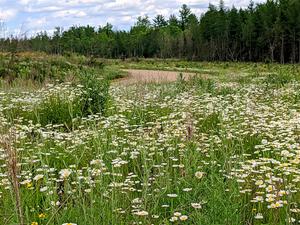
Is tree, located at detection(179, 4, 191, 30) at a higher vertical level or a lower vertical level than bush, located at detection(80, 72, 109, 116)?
higher

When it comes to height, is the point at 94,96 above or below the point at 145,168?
above

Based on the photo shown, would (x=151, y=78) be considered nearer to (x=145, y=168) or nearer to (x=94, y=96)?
(x=94, y=96)

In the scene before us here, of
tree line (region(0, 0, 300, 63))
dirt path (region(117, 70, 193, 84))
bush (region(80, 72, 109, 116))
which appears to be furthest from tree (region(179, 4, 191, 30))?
bush (region(80, 72, 109, 116))

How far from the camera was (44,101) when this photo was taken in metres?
9.23

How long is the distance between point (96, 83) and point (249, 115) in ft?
11.6

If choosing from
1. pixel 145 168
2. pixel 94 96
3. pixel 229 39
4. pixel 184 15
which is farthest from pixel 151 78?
pixel 184 15

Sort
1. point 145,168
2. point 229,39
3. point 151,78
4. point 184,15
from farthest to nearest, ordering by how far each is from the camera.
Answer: point 184,15 < point 229,39 < point 151,78 < point 145,168

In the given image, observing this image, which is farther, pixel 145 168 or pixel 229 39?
pixel 229 39

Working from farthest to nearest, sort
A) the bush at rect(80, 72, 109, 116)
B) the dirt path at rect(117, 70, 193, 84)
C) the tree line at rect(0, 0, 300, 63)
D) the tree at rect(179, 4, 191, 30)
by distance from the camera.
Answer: the tree at rect(179, 4, 191, 30)
the tree line at rect(0, 0, 300, 63)
the dirt path at rect(117, 70, 193, 84)
the bush at rect(80, 72, 109, 116)

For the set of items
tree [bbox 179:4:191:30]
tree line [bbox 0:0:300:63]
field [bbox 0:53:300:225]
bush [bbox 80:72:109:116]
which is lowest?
field [bbox 0:53:300:225]

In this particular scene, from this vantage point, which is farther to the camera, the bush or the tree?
the tree

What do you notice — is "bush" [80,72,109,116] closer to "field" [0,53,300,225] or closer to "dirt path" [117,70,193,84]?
"field" [0,53,300,225]

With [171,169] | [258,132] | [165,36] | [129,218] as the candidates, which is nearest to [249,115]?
[258,132]

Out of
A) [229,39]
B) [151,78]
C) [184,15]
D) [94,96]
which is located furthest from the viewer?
[184,15]
